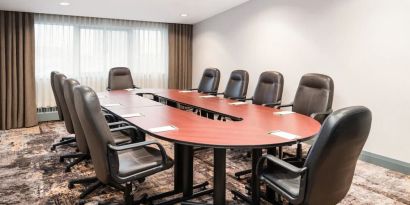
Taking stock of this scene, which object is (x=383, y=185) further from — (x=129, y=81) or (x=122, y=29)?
(x=122, y=29)

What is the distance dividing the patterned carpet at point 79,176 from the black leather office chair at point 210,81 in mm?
1512

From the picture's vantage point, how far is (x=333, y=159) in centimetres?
158

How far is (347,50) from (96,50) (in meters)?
4.75

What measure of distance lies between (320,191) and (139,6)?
4519mm

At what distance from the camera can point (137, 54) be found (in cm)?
676

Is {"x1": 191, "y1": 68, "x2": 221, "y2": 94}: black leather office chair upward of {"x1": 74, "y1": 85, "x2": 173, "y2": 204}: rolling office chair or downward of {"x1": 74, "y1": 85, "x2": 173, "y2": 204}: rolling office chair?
upward

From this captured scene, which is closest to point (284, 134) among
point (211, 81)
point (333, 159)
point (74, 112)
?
point (333, 159)

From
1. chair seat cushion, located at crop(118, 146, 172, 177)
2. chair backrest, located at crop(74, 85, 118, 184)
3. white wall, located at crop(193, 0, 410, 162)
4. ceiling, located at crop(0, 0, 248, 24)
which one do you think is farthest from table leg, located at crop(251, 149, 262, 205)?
ceiling, located at crop(0, 0, 248, 24)

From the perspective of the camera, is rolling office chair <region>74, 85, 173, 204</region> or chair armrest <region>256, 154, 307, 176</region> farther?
rolling office chair <region>74, 85, 173, 204</region>

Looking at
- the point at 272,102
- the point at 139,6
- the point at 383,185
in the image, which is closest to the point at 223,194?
the point at 383,185

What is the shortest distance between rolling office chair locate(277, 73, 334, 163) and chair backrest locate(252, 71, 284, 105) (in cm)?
40

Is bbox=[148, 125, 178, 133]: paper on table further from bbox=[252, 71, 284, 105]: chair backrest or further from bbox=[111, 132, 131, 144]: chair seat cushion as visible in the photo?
bbox=[252, 71, 284, 105]: chair backrest

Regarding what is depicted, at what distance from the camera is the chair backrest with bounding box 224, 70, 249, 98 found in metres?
4.78

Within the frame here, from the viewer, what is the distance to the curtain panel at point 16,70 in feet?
17.4
